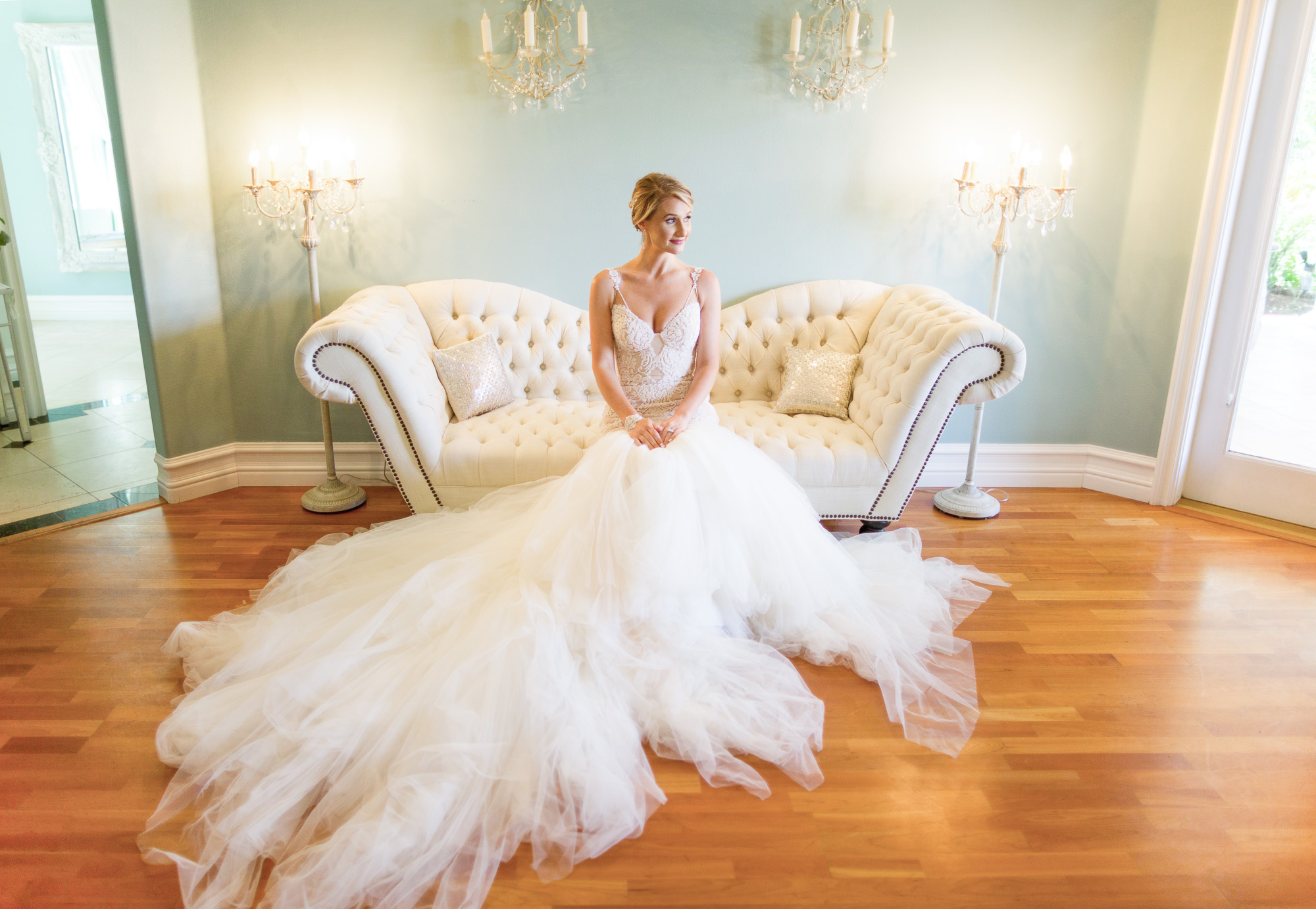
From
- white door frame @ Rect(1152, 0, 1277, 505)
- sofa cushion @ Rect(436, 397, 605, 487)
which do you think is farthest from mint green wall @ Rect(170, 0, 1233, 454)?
sofa cushion @ Rect(436, 397, 605, 487)

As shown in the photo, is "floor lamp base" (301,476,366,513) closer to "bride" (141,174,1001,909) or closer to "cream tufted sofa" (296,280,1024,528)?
"cream tufted sofa" (296,280,1024,528)

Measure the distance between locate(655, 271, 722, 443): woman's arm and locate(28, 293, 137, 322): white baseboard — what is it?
24.0 ft

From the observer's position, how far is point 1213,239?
3.63 meters

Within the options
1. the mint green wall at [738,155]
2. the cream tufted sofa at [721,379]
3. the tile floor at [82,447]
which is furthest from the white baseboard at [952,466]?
the cream tufted sofa at [721,379]

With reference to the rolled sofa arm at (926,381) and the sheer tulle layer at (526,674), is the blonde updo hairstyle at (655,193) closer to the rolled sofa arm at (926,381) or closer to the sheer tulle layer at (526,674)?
the sheer tulle layer at (526,674)

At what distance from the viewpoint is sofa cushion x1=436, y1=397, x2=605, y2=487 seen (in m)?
3.25

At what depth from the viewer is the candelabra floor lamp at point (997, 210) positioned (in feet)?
11.7

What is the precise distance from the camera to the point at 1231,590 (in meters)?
3.13

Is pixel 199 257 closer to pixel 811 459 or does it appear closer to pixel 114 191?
pixel 811 459

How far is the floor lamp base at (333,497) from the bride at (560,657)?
0.76m

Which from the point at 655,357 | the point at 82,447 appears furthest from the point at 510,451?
the point at 82,447

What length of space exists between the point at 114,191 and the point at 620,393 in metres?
7.46

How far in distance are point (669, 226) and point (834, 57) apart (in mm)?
1535

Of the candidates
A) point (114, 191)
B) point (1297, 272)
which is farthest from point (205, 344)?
point (114, 191)
